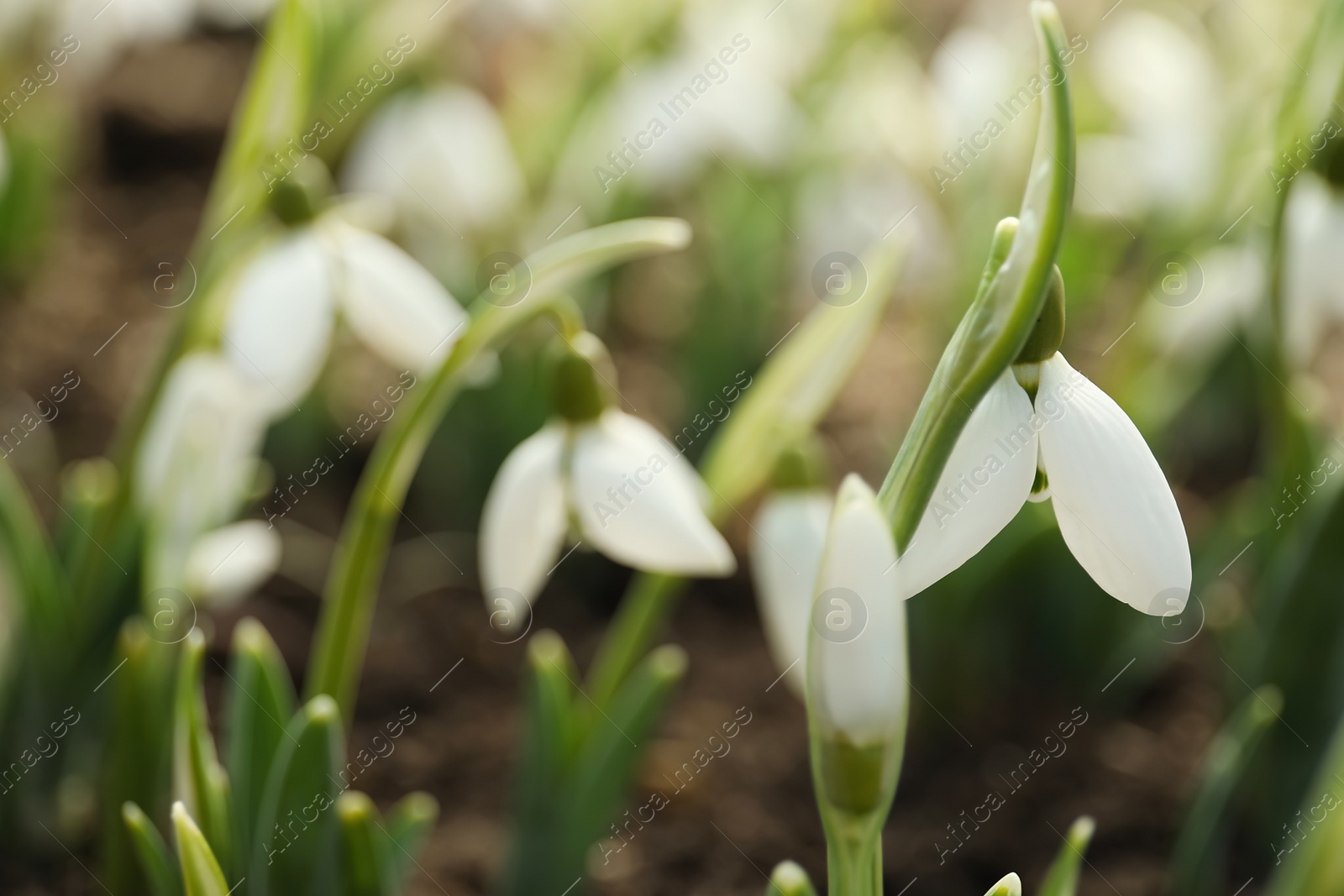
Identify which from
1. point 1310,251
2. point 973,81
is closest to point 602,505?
point 1310,251

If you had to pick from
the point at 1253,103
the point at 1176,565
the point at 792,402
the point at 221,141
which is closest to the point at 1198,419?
the point at 1253,103

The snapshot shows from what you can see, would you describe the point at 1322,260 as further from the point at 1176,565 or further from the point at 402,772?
the point at 402,772

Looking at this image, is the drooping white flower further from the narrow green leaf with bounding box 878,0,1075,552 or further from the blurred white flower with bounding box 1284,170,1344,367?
the blurred white flower with bounding box 1284,170,1344,367

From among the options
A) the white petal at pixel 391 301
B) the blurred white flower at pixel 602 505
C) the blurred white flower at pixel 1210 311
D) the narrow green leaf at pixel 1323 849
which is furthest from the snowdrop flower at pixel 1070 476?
the blurred white flower at pixel 1210 311

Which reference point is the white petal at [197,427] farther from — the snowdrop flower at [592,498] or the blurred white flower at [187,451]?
the snowdrop flower at [592,498]

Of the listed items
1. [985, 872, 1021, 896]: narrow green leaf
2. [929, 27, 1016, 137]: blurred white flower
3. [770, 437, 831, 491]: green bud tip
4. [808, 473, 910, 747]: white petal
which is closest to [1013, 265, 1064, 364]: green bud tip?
[808, 473, 910, 747]: white petal
